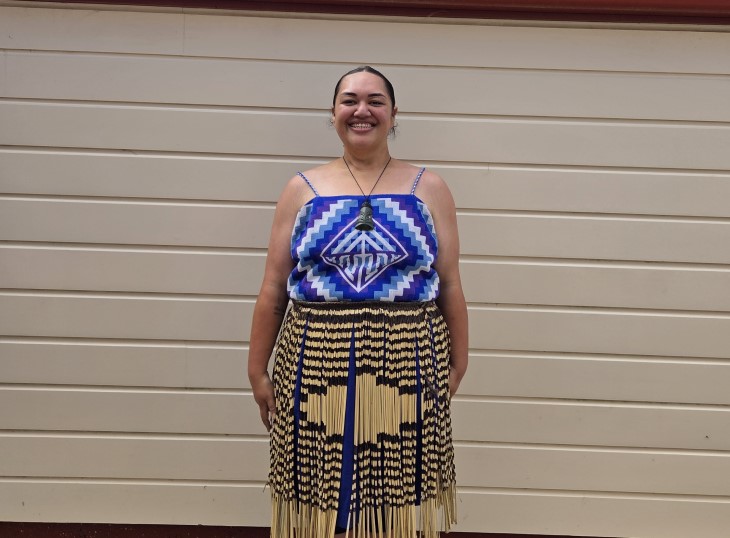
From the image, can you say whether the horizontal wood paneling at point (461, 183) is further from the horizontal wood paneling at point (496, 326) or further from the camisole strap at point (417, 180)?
the camisole strap at point (417, 180)

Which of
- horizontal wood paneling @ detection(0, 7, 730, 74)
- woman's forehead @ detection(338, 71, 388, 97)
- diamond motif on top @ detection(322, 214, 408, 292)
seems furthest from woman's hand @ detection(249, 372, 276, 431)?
horizontal wood paneling @ detection(0, 7, 730, 74)

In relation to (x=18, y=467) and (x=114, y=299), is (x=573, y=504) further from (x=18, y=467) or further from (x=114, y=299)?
(x=18, y=467)

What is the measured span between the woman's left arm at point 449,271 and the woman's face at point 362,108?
0.26 metres

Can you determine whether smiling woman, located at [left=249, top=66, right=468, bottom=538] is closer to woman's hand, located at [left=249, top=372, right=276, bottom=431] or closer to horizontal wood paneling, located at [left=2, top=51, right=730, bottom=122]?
woman's hand, located at [left=249, top=372, right=276, bottom=431]

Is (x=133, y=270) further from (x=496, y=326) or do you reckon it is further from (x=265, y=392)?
(x=496, y=326)

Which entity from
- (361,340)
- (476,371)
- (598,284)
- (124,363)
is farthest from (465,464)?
(124,363)

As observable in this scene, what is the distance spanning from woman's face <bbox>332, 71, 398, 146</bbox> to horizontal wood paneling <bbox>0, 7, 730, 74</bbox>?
2.59 feet

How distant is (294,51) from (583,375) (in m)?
1.80

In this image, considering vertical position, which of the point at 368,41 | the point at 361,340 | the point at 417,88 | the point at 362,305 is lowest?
Answer: the point at 361,340

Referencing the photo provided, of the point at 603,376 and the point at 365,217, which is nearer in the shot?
the point at 365,217

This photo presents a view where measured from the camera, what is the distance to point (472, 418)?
11.2 feet

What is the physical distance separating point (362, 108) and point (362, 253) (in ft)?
1.49

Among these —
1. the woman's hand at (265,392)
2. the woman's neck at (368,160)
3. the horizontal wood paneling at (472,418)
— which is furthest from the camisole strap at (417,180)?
the horizontal wood paneling at (472,418)

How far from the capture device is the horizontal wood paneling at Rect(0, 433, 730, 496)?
11.2 feet
